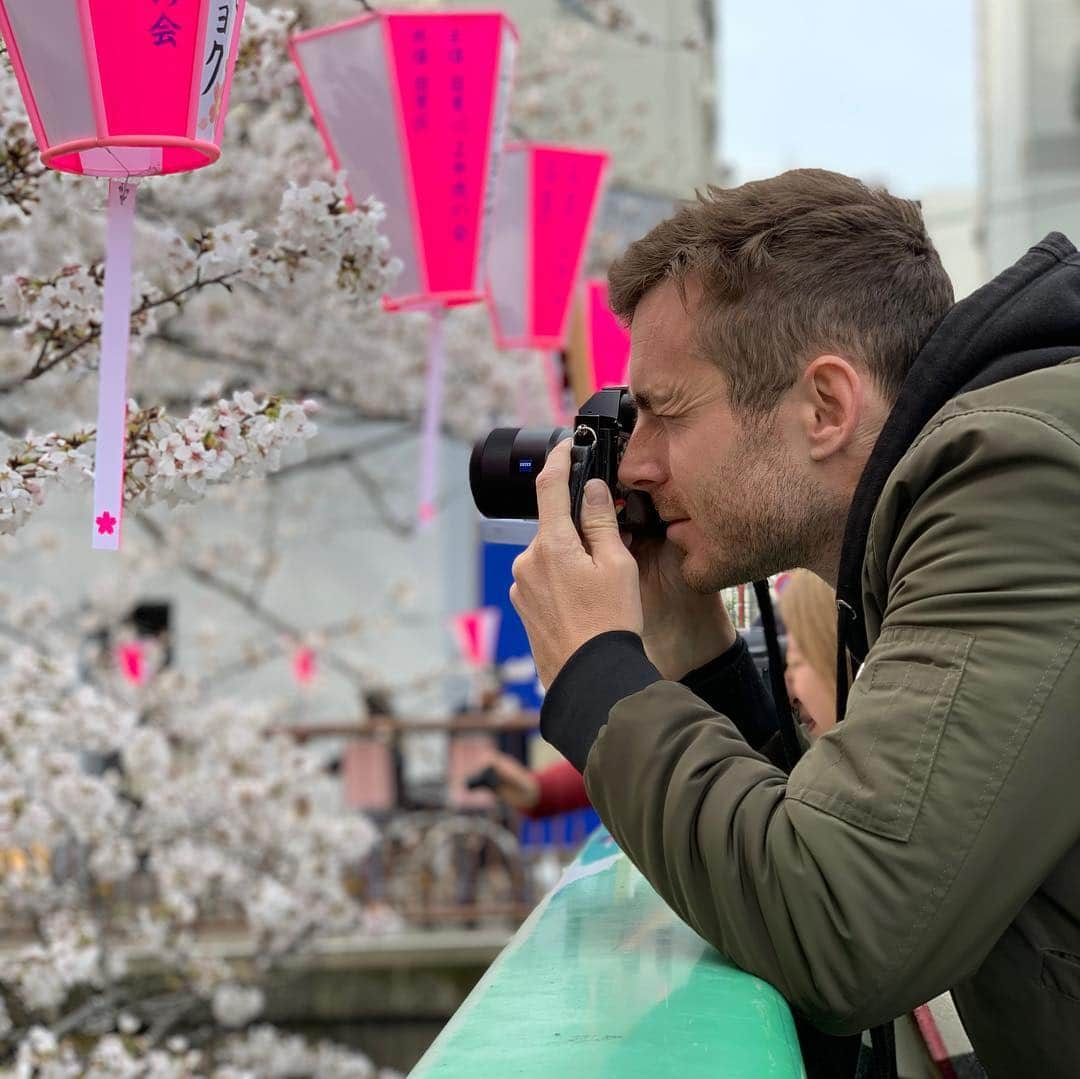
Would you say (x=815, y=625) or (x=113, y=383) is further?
(x=815, y=625)

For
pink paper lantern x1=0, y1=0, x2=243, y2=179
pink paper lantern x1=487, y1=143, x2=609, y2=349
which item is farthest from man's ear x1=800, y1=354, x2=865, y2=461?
pink paper lantern x1=487, y1=143, x2=609, y2=349

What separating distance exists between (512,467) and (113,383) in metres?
0.44

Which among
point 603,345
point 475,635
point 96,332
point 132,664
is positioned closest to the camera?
point 96,332

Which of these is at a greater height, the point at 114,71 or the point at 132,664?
the point at 114,71

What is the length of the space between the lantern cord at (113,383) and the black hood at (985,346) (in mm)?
778

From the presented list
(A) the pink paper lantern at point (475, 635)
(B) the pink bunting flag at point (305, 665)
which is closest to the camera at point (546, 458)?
(B) the pink bunting flag at point (305, 665)

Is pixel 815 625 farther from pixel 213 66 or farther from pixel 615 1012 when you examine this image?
pixel 615 1012

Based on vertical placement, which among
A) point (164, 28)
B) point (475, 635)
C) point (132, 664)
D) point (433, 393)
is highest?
point (164, 28)

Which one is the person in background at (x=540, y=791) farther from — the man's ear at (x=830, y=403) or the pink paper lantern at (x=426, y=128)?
the man's ear at (x=830, y=403)

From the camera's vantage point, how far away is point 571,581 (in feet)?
4.88

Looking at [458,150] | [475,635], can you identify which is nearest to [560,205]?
[458,150]

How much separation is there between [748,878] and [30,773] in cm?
339

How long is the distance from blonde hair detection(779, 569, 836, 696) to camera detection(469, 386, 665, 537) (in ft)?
2.94

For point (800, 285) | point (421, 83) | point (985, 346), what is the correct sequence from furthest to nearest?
point (421, 83) < point (800, 285) < point (985, 346)
